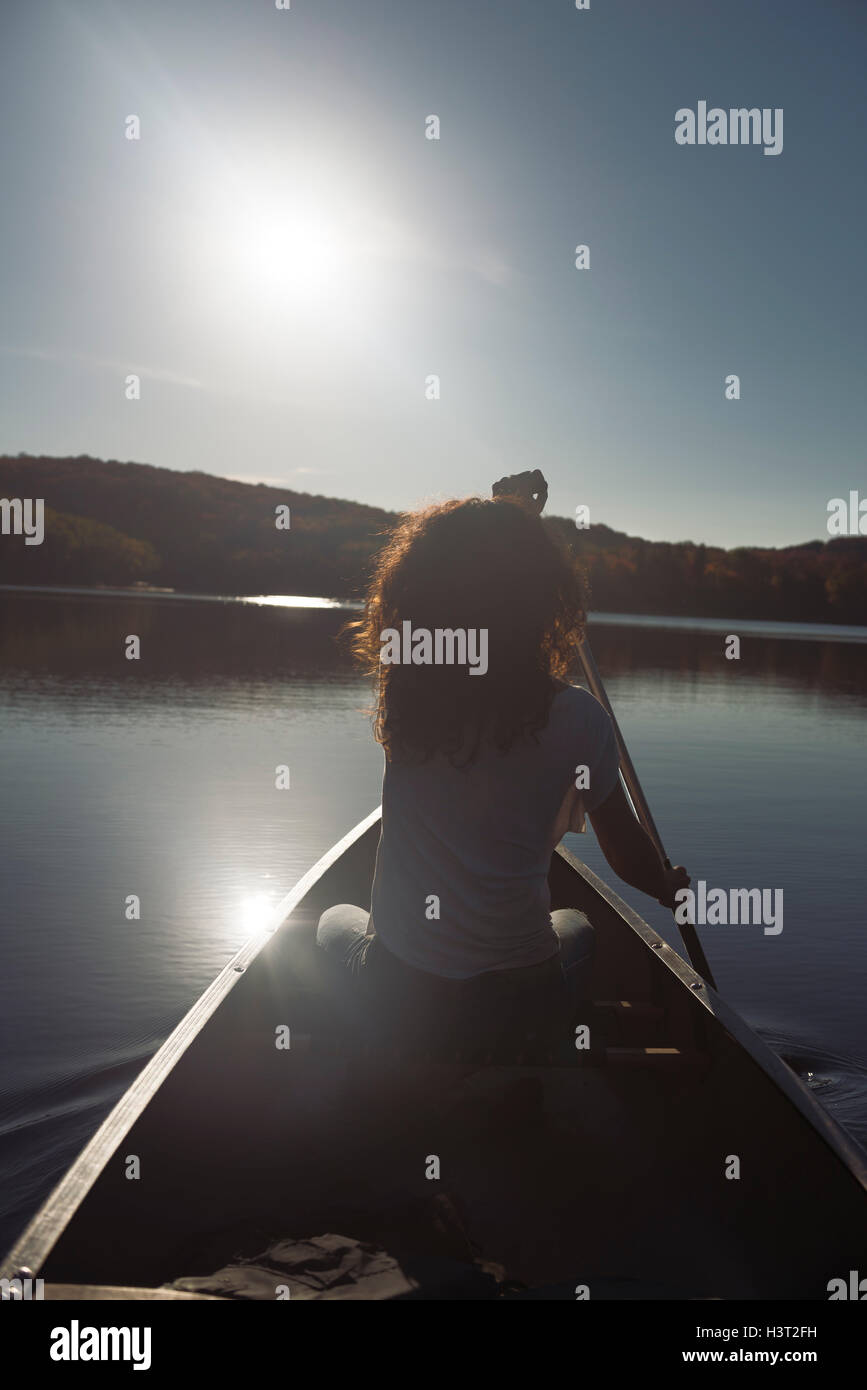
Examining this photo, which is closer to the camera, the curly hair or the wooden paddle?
the curly hair

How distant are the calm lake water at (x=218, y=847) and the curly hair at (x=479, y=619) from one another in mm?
2614

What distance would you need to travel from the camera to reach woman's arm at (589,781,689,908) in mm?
2963

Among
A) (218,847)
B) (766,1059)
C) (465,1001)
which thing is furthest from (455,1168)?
(218,847)

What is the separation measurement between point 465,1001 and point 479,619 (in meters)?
1.08

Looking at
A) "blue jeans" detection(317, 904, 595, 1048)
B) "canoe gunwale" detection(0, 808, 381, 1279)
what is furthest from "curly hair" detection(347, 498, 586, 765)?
"canoe gunwale" detection(0, 808, 381, 1279)

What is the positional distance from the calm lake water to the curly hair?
2.61m

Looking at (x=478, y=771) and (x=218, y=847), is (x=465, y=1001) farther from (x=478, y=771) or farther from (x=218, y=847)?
(x=218, y=847)

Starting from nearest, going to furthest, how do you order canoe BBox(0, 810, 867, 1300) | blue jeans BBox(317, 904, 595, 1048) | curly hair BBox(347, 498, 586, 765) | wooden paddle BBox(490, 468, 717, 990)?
canoe BBox(0, 810, 867, 1300) < curly hair BBox(347, 498, 586, 765) < blue jeans BBox(317, 904, 595, 1048) < wooden paddle BBox(490, 468, 717, 990)

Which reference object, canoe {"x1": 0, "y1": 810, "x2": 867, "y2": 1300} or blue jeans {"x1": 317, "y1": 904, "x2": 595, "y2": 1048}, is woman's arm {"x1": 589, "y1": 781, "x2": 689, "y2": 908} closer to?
blue jeans {"x1": 317, "y1": 904, "x2": 595, "y2": 1048}

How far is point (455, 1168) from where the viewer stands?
333 centimetres

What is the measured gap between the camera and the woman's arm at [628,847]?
2.96 meters

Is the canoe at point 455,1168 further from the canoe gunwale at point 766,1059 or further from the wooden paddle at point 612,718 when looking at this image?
the wooden paddle at point 612,718
